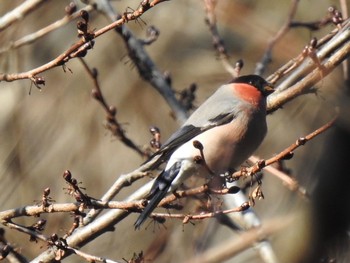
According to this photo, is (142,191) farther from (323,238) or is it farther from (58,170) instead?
(58,170)

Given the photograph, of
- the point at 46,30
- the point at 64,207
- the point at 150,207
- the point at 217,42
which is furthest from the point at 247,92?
the point at 64,207

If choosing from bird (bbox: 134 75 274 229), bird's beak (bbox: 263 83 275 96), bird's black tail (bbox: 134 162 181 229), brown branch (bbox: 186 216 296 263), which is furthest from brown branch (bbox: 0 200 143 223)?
bird's beak (bbox: 263 83 275 96)

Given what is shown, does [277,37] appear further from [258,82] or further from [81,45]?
[81,45]

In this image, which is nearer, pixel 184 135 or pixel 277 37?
pixel 184 135

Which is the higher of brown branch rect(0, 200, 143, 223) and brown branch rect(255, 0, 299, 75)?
brown branch rect(255, 0, 299, 75)

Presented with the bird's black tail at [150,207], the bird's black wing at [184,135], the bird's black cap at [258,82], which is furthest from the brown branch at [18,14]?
the bird's black cap at [258,82]

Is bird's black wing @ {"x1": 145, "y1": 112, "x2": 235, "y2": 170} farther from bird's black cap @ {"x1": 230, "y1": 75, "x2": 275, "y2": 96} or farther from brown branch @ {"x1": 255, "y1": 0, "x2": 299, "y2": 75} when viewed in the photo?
brown branch @ {"x1": 255, "y1": 0, "x2": 299, "y2": 75}

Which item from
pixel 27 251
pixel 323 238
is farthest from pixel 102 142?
pixel 323 238

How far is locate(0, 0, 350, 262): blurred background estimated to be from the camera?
461 centimetres

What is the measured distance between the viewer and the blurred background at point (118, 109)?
4613 mm

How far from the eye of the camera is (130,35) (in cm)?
455

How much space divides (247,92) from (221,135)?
35 centimetres

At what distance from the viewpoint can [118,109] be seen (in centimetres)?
690

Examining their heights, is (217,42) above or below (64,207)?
above
